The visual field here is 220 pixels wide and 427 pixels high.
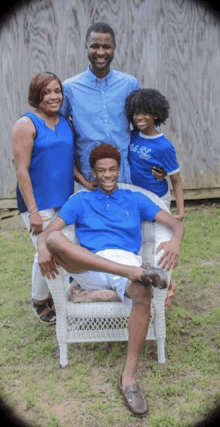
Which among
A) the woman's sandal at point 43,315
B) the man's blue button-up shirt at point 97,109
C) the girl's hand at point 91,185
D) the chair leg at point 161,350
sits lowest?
the woman's sandal at point 43,315

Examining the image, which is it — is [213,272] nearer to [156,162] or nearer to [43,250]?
[156,162]

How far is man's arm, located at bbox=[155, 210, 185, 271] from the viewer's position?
2586 millimetres

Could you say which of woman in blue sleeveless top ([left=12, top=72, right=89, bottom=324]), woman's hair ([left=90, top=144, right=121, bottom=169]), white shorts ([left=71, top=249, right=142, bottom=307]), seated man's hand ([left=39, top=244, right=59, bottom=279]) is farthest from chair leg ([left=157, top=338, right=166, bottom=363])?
woman's hair ([left=90, top=144, right=121, bottom=169])

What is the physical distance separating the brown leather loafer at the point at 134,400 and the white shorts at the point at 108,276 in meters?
0.47

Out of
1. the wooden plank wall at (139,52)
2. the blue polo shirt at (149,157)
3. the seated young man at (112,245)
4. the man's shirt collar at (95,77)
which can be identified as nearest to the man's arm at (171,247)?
the seated young man at (112,245)

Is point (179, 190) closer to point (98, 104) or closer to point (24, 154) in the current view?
point (98, 104)

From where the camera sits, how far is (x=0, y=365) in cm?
272

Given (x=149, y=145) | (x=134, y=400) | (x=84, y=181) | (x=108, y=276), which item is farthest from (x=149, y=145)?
(x=134, y=400)

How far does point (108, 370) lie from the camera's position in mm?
2646

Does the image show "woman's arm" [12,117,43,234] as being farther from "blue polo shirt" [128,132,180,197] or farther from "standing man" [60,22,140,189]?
"blue polo shirt" [128,132,180,197]

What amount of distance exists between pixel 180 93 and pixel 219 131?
625 mm

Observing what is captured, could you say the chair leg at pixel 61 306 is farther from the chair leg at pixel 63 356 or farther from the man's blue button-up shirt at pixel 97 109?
the man's blue button-up shirt at pixel 97 109

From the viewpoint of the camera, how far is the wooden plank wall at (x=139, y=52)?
4.63 m

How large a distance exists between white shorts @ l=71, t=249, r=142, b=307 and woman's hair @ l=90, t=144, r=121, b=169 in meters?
0.54
